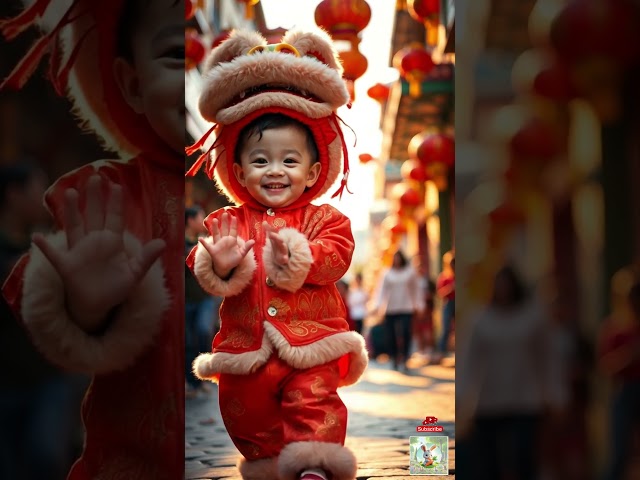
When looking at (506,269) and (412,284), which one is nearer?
(506,269)

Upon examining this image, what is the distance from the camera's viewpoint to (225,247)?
2322mm

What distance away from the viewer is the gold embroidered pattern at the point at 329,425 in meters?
2.25

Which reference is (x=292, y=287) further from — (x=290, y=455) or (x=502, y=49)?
(x=502, y=49)

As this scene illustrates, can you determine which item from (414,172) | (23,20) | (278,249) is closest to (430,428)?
(278,249)

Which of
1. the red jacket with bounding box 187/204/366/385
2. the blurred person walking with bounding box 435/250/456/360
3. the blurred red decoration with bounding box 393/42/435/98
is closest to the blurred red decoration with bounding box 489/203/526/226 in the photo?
the red jacket with bounding box 187/204/366/385

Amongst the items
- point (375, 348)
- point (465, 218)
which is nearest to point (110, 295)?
point (465, 218)

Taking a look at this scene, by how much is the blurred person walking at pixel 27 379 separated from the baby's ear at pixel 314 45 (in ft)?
3.01

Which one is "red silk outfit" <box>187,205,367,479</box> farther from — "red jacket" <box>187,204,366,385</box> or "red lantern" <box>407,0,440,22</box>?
"red lantern" <box>407,0,440,22</box>

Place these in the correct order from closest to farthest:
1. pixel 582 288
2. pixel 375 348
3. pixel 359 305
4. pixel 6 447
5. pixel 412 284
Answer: pixel 582 288 → pixel 6 447 → pixel 412 284 → pixel 375 348 → pixel 359 305

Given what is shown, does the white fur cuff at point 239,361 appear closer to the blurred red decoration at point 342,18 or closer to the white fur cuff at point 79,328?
the white fur cuff at point 79,328

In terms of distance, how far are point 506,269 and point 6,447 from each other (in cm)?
143

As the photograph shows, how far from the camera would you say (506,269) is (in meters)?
1.99

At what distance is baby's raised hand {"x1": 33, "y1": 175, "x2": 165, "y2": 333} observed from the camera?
7.03 feet

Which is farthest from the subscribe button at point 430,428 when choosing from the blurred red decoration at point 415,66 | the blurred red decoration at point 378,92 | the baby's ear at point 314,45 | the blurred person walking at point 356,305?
the blurred person walking at point 356,305
